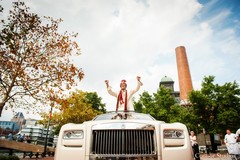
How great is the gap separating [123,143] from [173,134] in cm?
94

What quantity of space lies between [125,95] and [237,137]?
247 inches

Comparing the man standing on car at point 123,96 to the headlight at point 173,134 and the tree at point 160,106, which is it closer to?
the headlight at point 173,134

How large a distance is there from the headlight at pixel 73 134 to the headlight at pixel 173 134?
1.45 m

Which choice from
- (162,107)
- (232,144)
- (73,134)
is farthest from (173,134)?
(162,107)

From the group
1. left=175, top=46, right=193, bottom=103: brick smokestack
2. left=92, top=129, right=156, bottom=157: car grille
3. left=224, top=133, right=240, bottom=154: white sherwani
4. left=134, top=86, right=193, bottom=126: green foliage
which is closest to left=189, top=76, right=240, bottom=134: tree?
left=134, top=86, right=193, bottom=126: green foliage

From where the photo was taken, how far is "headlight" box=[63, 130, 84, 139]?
314 centimetres

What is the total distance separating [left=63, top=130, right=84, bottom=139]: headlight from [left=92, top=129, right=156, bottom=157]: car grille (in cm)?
30

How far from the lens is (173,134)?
10.4 feet

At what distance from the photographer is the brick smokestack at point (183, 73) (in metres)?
46.9

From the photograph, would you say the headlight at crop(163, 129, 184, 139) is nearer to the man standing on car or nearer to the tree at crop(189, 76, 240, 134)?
the man standing on car

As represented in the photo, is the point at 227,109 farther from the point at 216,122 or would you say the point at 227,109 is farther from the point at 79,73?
the point at 79,73

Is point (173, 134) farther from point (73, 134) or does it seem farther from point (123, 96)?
point (123, 96)

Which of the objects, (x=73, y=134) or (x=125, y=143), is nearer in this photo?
(x=125, y=143)

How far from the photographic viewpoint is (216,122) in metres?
21.9
